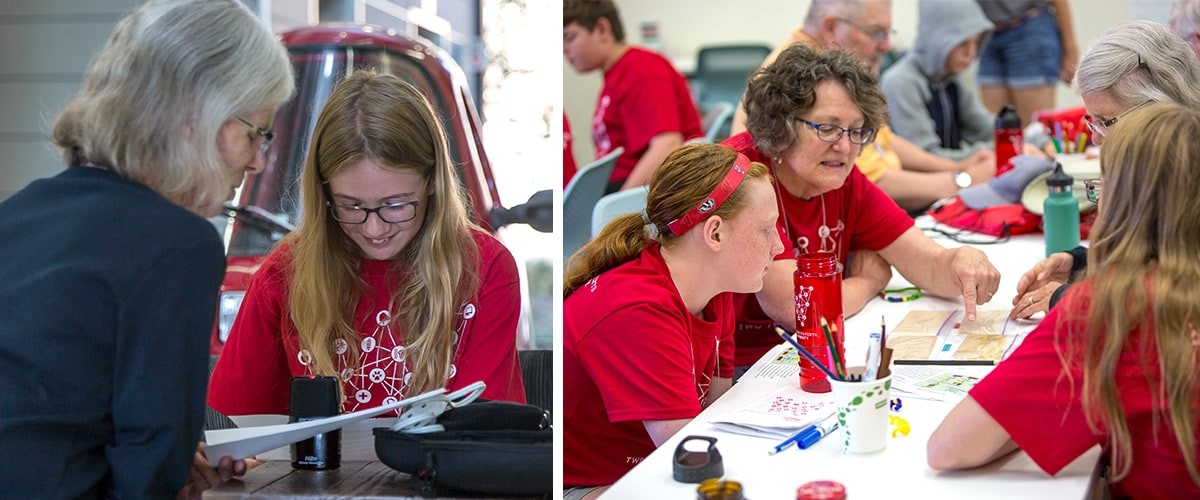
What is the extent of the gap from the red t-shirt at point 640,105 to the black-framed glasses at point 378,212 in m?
3.00

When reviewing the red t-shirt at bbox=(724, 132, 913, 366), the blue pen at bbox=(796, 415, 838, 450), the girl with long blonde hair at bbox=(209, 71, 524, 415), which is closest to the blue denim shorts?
the red t-shirt at bbox=(724, 132, 913, 366)

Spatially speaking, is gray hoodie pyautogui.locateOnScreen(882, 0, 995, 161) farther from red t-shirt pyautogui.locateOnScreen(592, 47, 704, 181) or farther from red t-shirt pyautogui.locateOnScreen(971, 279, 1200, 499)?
red t-shirt pyautogui.locateOnScreen(971, 279, 1200, 499)

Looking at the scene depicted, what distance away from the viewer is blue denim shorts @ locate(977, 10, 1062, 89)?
239 inches

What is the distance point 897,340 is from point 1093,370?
0.91 m

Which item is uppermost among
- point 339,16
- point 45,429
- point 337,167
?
point 339,16

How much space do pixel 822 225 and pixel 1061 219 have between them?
2.25ft

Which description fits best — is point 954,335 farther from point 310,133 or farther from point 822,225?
point 310,133

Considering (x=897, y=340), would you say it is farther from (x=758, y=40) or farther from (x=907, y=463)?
(x=758, y=40)

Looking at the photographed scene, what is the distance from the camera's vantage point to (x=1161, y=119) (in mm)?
1529

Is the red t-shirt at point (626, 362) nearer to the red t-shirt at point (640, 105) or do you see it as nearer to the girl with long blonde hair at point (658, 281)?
the girl with long blonde hair at point (658, 281)

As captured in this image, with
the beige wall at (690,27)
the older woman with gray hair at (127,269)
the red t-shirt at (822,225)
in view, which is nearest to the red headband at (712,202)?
the red t-shirt at (822,225)

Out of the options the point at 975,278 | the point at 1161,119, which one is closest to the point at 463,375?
the point at 1161,119

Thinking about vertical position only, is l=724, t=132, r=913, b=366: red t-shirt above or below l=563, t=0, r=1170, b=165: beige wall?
below

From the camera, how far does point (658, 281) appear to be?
207cm
